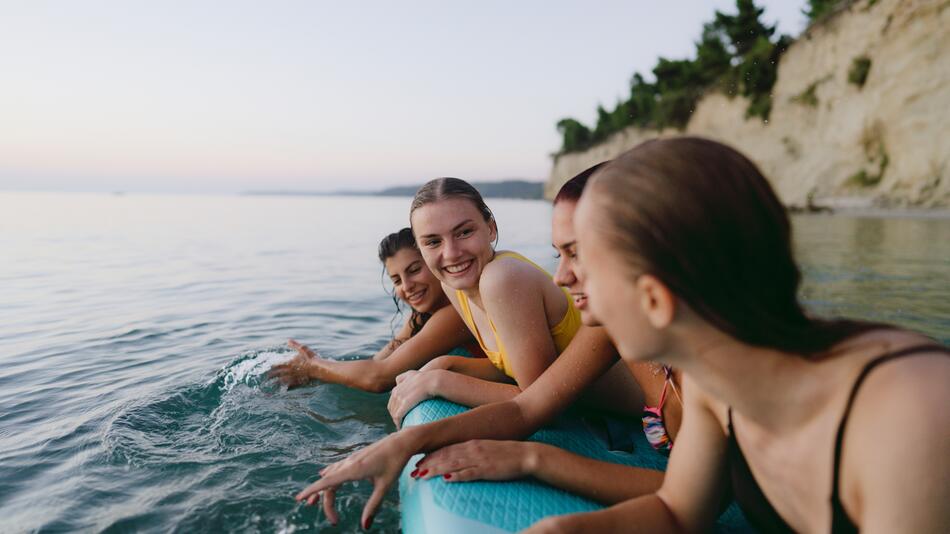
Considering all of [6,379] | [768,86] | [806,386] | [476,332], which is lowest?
[6,379]

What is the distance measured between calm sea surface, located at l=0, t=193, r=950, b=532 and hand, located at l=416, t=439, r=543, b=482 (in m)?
0.75

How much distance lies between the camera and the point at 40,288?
9930mm

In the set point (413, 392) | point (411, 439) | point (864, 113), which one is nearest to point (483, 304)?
point (413, 392)

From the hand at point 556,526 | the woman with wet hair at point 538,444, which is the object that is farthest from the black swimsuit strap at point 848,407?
the woman with wet hair at point 538,444

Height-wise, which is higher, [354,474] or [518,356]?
[518,356]

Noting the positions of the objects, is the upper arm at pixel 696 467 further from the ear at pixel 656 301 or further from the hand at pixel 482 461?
the hand at pixel 482 461

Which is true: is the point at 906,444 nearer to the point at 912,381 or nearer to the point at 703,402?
the point at 912,381

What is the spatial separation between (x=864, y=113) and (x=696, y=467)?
2273 cm

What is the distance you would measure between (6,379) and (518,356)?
5.08m

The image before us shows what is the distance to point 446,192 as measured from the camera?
123 inches

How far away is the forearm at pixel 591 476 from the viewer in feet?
6.79

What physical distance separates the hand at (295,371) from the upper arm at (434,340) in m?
0.99

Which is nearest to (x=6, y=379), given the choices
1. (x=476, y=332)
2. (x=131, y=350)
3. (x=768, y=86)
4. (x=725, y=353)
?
(x=131, y=350)

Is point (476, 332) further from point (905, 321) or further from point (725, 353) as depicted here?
point (905, 321)
